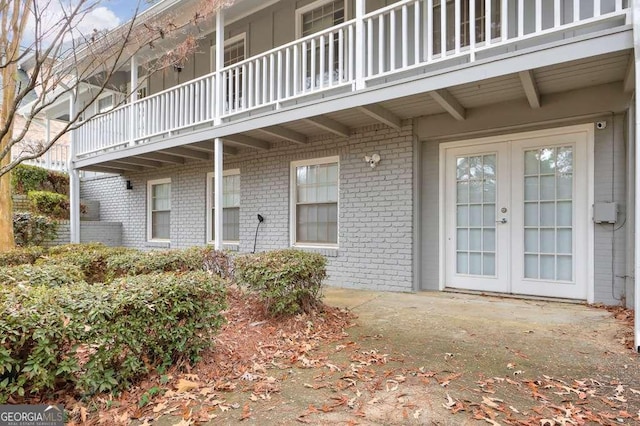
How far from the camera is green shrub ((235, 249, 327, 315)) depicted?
13.9 ft

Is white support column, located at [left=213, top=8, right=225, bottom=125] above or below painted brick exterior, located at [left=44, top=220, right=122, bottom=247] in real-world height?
above

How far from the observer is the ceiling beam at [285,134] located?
22.2 ft

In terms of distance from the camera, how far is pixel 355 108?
18.4 ft

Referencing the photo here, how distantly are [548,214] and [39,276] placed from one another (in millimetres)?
6143

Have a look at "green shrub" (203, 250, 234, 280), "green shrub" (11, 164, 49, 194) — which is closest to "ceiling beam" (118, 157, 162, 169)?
"green shrub" (11, 164, 49, 194)

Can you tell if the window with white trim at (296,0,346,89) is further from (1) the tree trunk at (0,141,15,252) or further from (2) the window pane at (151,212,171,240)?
(1) the tree trunk at (0,141,15,252)

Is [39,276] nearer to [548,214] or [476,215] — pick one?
[476,215]

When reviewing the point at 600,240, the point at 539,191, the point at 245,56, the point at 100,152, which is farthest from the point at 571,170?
the point at 100,152

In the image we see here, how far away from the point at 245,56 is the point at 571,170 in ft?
21.7

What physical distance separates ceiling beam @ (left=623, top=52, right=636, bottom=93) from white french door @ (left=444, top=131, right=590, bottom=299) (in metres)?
0.78

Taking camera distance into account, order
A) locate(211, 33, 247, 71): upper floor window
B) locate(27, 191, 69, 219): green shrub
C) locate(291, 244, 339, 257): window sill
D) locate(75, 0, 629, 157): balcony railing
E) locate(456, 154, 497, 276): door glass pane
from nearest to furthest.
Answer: locate(75, 0, 629, 157): balcony railing < locate(456, 154, 497, 276): door glass pane < locate(291, 244, 339, 257): window sill < locate(211, 33, 247, 71): upper floor window < locate(27, 191, 69, 219): green shrub

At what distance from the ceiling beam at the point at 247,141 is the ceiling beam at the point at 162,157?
7.91 feet

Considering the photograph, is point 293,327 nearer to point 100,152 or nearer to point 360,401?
point 360,401

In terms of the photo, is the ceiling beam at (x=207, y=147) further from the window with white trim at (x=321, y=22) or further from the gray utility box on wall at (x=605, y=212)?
the gray utility box on wall at (x=605, y=212)
